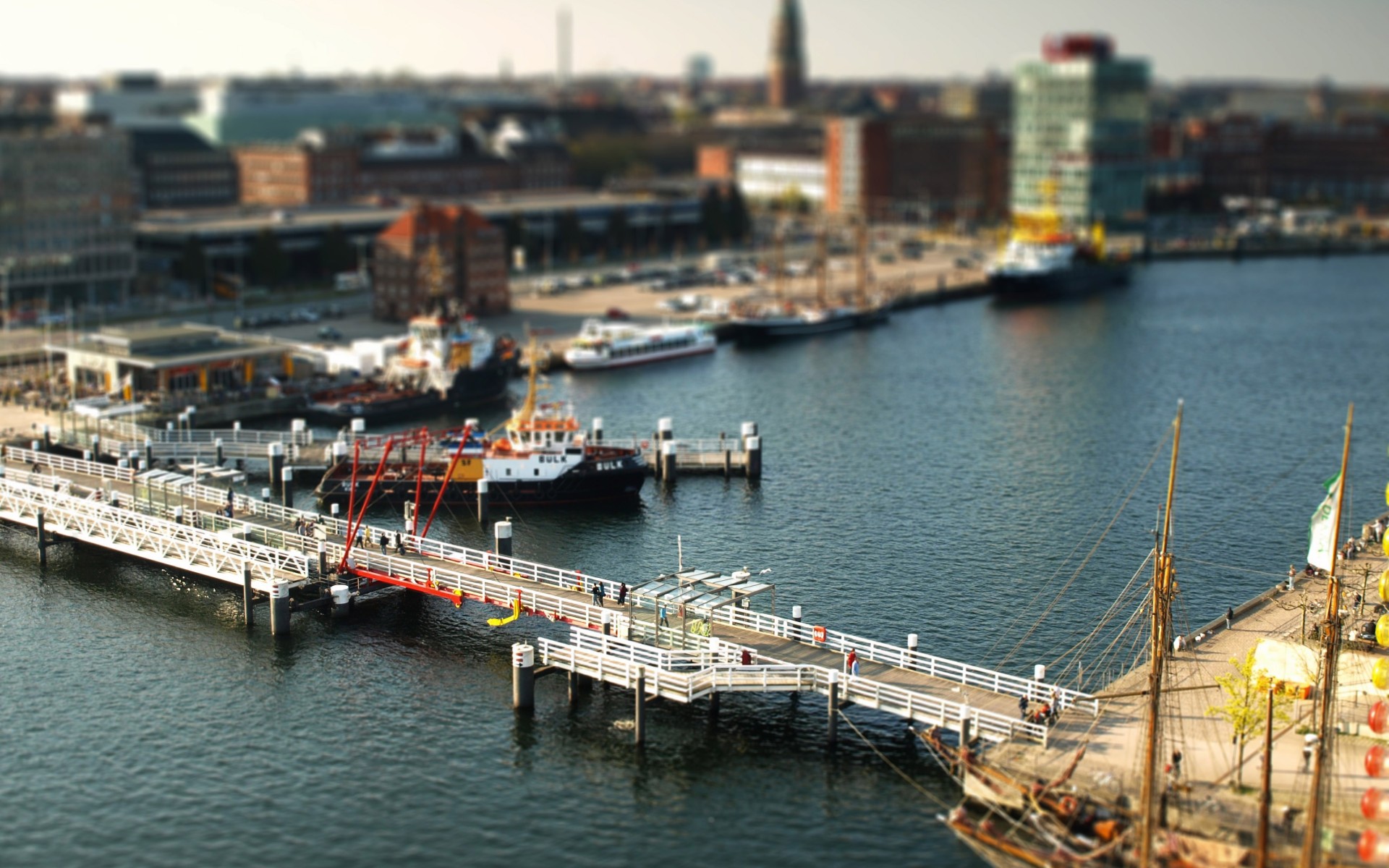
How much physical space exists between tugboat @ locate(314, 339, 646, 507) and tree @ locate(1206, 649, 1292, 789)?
30.2 meters

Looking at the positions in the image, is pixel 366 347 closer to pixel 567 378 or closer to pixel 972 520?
pixel 567 378

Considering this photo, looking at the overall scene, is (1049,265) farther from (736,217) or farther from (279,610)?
(279,610)

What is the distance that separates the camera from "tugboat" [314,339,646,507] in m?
66.8

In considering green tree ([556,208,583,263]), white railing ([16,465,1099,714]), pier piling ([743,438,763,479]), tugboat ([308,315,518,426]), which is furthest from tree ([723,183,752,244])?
white railing ([16,465,1099,714])

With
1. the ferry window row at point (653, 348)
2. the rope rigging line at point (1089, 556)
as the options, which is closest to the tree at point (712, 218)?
the ferry window row at point (653, 348)

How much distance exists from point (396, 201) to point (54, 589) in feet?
359

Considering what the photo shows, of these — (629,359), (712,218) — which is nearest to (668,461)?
(629,359)

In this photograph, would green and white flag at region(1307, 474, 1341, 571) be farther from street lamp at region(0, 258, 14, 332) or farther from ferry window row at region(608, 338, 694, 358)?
street lamp at region(0, 258, 14, 332)

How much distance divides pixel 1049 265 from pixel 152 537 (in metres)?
106

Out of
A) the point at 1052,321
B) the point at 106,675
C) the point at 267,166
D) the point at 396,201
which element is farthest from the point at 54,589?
the point at 267,166

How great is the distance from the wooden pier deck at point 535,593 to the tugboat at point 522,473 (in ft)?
23.3

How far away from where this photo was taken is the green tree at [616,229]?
15525 centimetres

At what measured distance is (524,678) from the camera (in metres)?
44.5

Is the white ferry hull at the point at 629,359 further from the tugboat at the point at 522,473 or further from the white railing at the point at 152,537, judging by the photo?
the white railing at the point at 152,537
